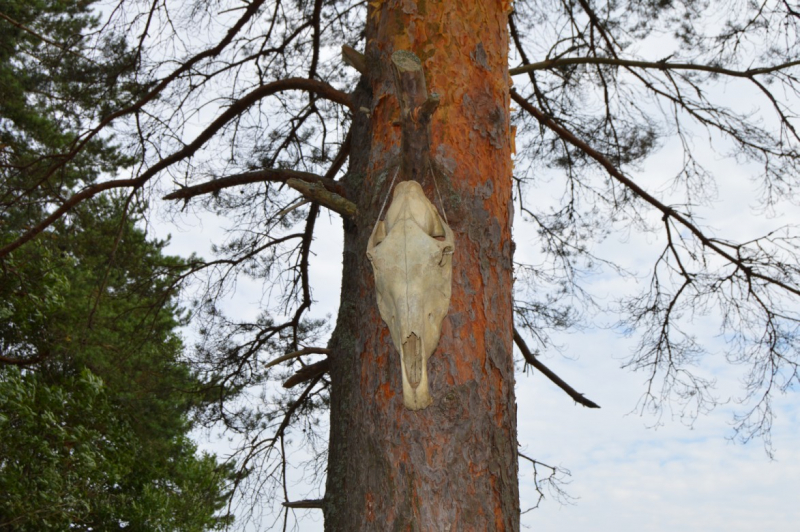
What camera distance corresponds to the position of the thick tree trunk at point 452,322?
1.97 meters

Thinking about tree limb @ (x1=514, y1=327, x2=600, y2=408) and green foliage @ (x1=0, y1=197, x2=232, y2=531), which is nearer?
tree limb @ (x1=514, y1=327, x2=600, y2=408)

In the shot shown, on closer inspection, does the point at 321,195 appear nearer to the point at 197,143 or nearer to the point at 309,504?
the point at 309,504

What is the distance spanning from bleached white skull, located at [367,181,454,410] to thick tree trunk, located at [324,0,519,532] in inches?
3.6

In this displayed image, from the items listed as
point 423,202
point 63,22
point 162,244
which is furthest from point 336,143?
point 162,244

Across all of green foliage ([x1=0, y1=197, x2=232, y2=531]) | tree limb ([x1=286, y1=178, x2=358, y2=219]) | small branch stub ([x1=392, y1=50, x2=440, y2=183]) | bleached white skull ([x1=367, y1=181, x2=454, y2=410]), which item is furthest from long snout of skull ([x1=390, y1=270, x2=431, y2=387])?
green foliage ([x1=0, y1=197, x2=232, y2=531])

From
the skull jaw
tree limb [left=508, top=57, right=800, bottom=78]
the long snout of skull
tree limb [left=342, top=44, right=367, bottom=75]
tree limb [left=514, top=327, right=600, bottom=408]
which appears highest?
tree limb [left=508, top=57, right=800, bottom=78]

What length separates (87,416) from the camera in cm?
935

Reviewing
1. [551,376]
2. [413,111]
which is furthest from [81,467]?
[413,111]

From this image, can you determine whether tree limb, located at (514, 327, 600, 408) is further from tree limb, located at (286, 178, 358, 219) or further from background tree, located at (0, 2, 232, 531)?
background tree, located at (0, 2, 232, 531)

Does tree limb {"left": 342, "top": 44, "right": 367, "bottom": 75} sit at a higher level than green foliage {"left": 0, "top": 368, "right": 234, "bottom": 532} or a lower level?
higher

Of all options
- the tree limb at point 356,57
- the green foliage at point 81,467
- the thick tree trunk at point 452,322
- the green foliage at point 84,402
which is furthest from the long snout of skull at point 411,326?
the green foliage at point 84,402

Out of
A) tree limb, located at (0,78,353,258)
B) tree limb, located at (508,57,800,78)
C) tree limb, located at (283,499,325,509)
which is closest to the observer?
tree limb, located at (283,499,325,509)

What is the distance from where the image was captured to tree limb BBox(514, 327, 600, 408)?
4.09 meters

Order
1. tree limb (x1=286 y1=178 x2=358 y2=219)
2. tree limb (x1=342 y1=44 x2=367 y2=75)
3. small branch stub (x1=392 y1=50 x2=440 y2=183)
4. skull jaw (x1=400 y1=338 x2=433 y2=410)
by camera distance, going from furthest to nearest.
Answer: tree limb (x1=342 y1=44 x2=367 y2=75), tree limb (x1=286 y1=178 x2=358 y2=219), small branch stub (x1=392 y1=50 x2=440 y2=183), skull jaw (x1=400 y1=338 x2=433 y2=410)
